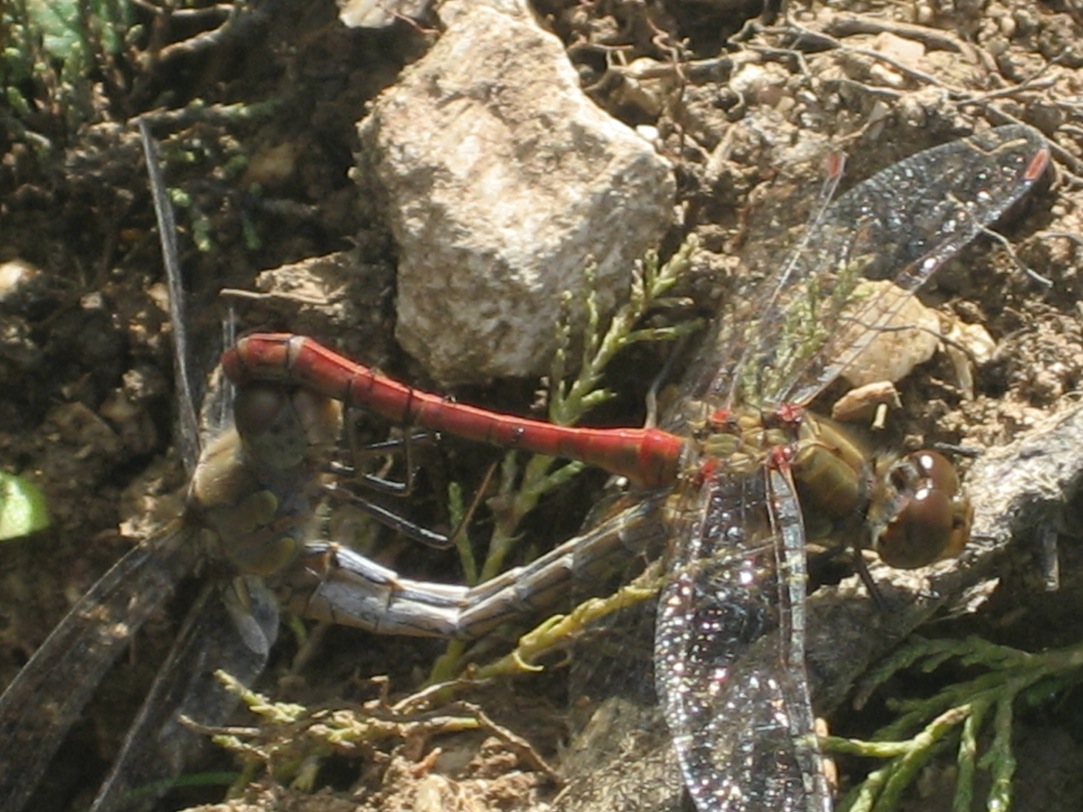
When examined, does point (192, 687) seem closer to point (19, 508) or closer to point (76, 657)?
point (76, 657)

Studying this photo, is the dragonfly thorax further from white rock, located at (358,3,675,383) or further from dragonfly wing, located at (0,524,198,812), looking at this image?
white rock, located at (358,3,675,383)

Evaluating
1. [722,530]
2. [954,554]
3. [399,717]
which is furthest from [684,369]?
[399,717]

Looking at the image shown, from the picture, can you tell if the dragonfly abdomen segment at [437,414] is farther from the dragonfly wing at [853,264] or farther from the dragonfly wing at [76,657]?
the dragonfly wing at [76,657]

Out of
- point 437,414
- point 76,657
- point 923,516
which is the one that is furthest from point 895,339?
point 76,657

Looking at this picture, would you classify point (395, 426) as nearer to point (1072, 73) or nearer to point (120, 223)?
point (120, 223)

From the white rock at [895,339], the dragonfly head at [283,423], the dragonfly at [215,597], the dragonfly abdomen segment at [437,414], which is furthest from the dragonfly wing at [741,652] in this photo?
the dragonfly head at [283,423]

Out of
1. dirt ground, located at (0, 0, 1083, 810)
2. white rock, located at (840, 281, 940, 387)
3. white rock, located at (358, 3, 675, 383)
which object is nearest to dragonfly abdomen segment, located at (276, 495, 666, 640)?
dirt ground, located at (0, 0, 1083, 810)
